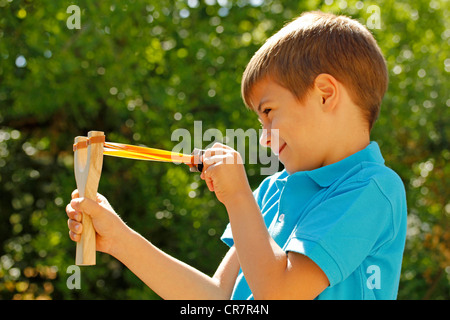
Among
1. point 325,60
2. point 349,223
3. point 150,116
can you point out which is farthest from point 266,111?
point 150,116

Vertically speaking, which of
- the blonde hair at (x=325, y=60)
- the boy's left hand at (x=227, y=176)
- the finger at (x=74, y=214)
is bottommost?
the finger at (x=74, y=214)

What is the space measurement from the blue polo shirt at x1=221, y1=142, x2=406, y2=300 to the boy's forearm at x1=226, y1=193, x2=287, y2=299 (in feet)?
0.16

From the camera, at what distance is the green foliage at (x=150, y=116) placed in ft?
9.58

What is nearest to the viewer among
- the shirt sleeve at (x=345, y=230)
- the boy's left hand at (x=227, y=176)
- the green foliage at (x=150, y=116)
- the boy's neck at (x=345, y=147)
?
the shirt sleeve at (x=345, y=230)

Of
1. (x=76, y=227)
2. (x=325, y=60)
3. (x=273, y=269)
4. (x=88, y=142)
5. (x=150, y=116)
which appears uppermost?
(x=150, y=116)

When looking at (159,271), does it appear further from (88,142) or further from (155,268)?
(88,142)

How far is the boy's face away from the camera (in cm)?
138

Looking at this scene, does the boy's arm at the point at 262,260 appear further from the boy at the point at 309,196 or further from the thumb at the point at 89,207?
the thumb at the point at 89,207

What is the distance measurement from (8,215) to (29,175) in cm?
28

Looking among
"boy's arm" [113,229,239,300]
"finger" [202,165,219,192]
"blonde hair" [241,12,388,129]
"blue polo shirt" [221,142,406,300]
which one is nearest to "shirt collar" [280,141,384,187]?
"blue polo shirt" [221,142,406,300]

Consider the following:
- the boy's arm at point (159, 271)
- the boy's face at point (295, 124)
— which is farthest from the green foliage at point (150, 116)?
the boy's face at point (295, 124)

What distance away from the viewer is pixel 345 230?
1.21 metres

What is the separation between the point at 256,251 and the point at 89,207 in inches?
17.4

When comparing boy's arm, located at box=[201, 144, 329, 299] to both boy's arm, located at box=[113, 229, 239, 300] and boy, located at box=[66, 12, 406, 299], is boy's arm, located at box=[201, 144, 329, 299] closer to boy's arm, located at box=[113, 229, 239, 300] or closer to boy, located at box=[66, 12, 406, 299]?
boy, located at box=[66, 12, 406, 299]
